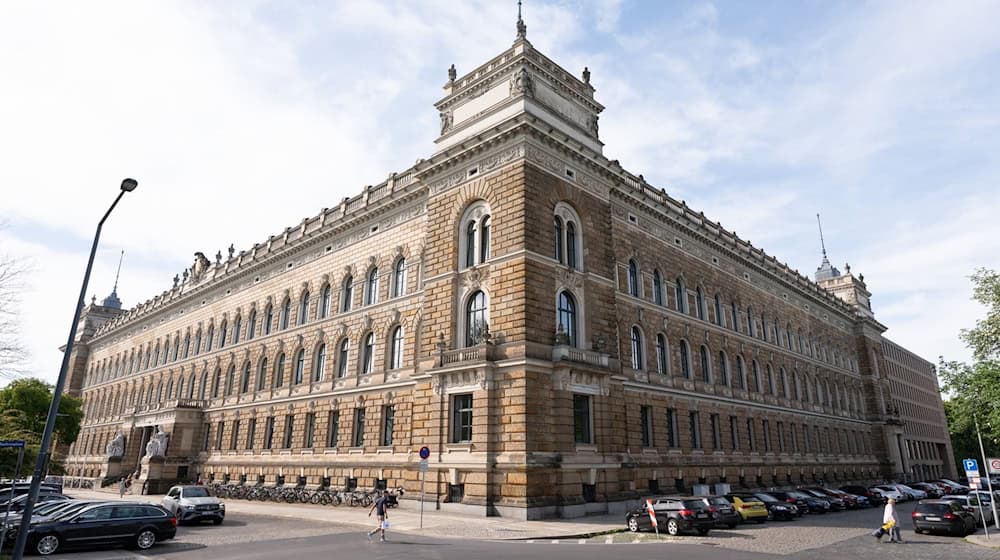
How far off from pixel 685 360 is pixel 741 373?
7987 mm

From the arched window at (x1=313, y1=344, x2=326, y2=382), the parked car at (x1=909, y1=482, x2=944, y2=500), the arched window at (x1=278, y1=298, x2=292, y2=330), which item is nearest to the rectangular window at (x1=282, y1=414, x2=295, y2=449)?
the arched window at (x1=313, y1=344, x2=326, y2=382)

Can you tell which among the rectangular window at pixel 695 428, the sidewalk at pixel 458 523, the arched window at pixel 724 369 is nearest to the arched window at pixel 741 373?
the arched window at pixel 724 369

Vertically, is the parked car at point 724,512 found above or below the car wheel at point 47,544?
above

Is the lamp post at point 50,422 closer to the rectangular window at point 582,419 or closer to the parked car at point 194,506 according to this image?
the parked car at point 194,506

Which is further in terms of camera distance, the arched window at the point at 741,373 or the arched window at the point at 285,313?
the arched window at the point at 285,313

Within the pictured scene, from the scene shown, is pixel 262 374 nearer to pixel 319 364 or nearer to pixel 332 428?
pixel 319 364

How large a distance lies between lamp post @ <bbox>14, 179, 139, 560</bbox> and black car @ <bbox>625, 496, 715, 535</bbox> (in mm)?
18985

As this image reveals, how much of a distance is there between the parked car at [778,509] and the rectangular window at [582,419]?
8210 millimetres

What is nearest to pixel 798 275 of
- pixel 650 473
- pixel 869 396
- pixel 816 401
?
pixel 816 401

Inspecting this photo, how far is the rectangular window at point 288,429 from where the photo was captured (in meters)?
41.6

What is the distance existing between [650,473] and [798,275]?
35456mm

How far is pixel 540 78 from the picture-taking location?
3312 cm

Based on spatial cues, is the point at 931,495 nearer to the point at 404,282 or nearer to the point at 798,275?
the point at 798,275

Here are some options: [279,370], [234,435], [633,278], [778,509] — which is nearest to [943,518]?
[778,509]
